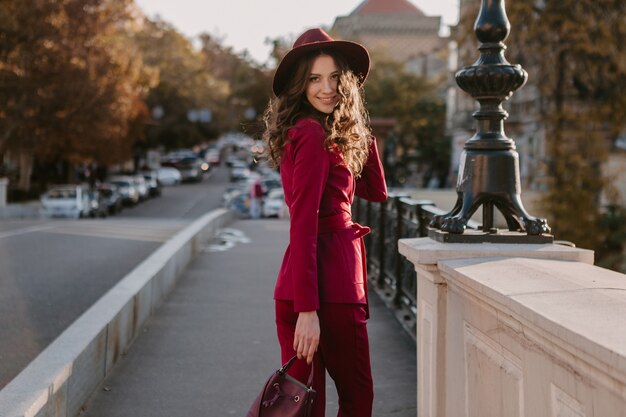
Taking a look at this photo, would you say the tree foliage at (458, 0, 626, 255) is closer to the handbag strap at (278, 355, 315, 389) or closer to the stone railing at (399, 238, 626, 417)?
the stone railing at (399, 238, 626, 417)

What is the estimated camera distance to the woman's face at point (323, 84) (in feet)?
12.6

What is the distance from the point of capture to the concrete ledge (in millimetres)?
4637

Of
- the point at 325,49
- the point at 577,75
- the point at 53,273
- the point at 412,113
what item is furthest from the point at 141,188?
the point at 325,49

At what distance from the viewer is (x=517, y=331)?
3289 millimetres

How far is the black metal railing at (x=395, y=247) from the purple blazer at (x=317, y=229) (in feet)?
12.1

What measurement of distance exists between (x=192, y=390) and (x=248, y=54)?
2738 inches

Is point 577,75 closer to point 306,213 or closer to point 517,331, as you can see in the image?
point 306,213

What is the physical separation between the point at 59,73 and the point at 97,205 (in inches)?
256

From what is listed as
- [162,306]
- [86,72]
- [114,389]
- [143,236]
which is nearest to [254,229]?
[143,236]

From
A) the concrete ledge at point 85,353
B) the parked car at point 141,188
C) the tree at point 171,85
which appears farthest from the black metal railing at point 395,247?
the tree at point 171,85

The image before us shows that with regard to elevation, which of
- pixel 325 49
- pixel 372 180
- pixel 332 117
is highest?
pixel 325 49

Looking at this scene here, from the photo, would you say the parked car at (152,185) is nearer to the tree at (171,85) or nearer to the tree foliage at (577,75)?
the tree at (171,85)

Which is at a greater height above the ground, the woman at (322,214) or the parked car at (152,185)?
the woman at (322,214)

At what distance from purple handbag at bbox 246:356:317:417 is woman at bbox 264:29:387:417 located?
0.13m
